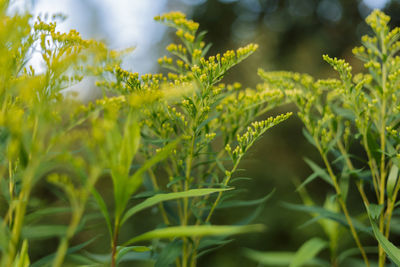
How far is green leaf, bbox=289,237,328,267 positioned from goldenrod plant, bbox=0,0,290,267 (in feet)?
0.96

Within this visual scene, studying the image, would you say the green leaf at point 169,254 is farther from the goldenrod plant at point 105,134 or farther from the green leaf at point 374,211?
the green leaf at point 374,211

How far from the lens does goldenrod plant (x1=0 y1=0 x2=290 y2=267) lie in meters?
0.53

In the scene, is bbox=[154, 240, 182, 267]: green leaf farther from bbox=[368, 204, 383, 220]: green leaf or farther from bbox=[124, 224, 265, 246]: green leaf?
bbox=[368, 204, 383, 220]: green leaf

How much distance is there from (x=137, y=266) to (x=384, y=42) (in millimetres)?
2553

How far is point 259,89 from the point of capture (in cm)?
120

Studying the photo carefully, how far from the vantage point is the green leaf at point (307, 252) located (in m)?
1.08

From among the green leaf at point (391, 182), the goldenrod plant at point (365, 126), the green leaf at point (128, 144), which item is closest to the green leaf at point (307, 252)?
the goldenrod plant at point (365, 126)

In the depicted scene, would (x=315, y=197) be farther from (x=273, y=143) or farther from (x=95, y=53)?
(x=95, y=53)

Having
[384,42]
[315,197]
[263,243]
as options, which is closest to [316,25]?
[315,197]

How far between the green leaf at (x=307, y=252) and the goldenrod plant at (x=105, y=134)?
0.96ft

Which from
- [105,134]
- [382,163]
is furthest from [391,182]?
[105,134]

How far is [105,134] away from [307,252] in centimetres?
88

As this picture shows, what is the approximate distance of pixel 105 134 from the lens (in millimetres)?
577

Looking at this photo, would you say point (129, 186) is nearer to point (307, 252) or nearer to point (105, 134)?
point (105, 134)
